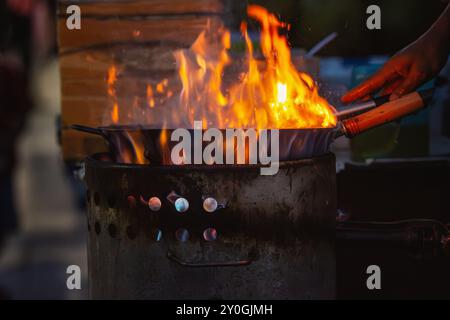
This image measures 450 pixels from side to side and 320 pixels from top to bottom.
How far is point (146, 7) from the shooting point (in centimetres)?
344

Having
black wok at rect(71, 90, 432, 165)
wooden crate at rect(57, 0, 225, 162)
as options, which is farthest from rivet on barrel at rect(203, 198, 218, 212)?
wooden crate at rect(57, 0, 225, 162)

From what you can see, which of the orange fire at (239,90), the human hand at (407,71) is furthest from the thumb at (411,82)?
the orange fire at (239,90)

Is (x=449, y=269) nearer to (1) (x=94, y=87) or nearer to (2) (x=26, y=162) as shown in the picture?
(1) (x=94, y=87)

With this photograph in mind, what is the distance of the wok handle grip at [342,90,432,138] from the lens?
8.68 feet

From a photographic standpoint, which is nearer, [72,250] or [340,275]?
[340,275]

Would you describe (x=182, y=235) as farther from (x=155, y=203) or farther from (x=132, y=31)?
(x=132, y=31)

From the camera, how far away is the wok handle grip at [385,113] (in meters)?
2.64

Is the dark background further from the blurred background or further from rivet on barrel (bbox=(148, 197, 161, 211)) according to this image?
rivet on barrel (bbox=(148, 197, 161, 211))

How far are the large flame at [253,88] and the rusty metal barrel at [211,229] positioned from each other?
1.83ft

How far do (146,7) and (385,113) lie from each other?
147 cm

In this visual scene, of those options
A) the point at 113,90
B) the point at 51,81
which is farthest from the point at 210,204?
the point at 51,81
